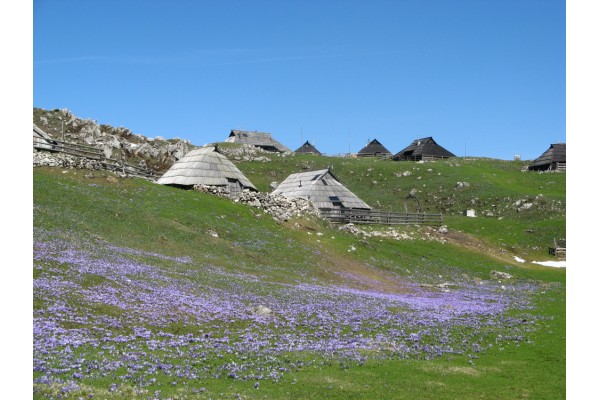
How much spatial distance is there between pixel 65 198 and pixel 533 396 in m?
41.4

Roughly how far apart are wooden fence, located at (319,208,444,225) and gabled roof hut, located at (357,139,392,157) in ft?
283

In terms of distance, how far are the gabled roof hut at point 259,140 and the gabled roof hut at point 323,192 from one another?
3443 inches

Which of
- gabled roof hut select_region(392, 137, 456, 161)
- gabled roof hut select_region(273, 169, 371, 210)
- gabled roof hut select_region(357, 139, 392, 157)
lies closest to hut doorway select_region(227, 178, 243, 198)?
gabled roof hut select_region(273, 169, 371, 210)

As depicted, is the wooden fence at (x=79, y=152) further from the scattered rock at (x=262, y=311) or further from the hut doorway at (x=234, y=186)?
the scattered rock at (x=262, y=311)

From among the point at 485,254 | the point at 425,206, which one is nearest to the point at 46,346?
the point at 485,254

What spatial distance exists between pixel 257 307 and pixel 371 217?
166ft

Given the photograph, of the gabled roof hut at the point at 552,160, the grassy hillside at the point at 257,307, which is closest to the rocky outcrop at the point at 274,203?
the grassy hillside at the point at 257,307

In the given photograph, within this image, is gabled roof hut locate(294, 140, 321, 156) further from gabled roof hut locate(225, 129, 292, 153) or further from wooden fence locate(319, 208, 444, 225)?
wooden fence locate(319, 208, 444, 225)

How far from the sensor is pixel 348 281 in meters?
45.3

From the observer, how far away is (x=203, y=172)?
7438cm

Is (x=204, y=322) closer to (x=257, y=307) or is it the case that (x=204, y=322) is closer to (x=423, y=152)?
(x=257, y=307)

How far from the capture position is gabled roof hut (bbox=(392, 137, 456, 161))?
14388cm

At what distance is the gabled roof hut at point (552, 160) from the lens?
125688 mm
